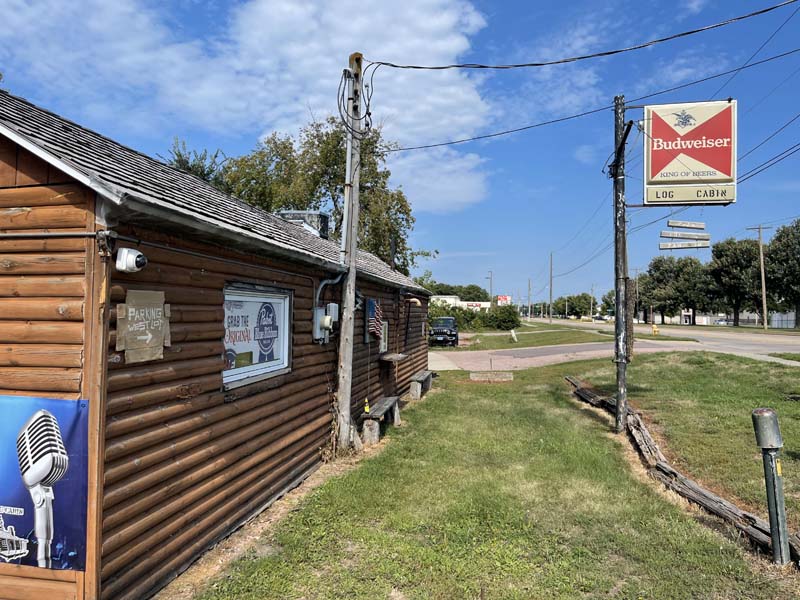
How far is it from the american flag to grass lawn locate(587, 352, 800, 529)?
558cm

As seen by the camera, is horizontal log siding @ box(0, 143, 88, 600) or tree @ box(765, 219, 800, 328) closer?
horizontal log siding @ box(0, 143, 88, 600)

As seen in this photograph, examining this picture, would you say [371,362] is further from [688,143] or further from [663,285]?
[663,285]

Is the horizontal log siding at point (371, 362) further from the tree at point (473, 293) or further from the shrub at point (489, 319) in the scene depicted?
the tree at point (473, 293)

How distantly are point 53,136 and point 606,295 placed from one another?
127581 mm

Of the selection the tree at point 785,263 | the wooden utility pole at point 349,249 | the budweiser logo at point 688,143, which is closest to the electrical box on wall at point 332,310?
the wooden utility pole at point 349,249

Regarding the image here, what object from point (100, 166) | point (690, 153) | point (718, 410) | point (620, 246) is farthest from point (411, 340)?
point (100, 166)

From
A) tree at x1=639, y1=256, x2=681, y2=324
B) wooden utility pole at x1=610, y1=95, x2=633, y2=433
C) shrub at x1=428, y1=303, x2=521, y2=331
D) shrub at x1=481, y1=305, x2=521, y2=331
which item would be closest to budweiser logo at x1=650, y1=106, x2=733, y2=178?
wooden utility pole at x1=610, y1=95, x2=633, y2=433

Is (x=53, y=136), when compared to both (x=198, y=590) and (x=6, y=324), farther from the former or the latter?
(x=198, y=590)

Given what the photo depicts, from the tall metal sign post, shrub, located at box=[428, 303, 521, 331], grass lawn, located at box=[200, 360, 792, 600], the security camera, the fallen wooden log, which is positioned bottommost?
grass lawn, located at box=[200, 360, 792, 600]

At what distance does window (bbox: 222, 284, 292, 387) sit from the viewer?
4.99 metres

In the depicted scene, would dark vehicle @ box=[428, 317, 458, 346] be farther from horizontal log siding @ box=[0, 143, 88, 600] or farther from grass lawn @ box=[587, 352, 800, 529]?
horizontal log siding @ box=[0, 143, 88, 600]

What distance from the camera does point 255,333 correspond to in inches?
217

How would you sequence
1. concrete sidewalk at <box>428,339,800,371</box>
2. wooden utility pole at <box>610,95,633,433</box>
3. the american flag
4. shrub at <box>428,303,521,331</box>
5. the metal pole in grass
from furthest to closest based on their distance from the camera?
shrub at <box>428,303,521,331</box>
concrete sidewalk at <box>428,339,800,371</box>
the american flag
wooden utility pole at <box>610,95,633,433</box>
the metal pole in grass

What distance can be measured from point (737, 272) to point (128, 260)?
63.2 metres
